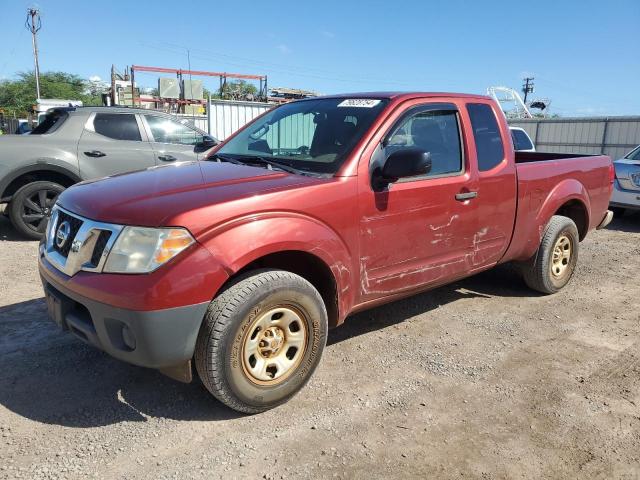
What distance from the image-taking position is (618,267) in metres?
6.30

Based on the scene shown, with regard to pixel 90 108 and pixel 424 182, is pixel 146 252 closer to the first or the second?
pixel 424 182

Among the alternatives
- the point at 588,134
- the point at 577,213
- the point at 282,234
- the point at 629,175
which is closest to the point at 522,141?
the point at 629,175

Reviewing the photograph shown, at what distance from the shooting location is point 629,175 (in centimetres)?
911

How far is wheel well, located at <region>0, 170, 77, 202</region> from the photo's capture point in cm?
673

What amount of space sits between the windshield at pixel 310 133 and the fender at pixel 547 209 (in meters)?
1.90

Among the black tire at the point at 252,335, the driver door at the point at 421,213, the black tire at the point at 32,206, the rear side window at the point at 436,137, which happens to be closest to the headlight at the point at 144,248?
the black tire at the point at 252,335

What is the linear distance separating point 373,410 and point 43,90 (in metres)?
61.8

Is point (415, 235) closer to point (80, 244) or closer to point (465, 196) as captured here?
point (465, 196)

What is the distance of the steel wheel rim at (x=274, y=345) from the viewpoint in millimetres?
2811

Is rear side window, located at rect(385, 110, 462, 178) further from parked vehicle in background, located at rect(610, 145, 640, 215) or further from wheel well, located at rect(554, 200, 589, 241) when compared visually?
parked vehicle in background, located at rect(610, 145, 640, 215)

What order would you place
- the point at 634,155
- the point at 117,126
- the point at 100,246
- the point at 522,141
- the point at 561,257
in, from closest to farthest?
the point at 100,246 → the point at 561,257 → the point at 117,126 → the point at 634,155 → the point at 522,141

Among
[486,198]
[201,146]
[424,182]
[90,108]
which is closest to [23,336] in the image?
[201,146]

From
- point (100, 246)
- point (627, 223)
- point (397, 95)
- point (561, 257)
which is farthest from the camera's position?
point (627, 223)

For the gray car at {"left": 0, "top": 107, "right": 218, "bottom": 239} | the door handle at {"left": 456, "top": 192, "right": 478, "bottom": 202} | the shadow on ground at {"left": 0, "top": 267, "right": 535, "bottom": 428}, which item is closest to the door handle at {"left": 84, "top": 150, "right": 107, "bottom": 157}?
the gray car at {"left": 0, "top": 107, "right": 218, "bottom": 239}
